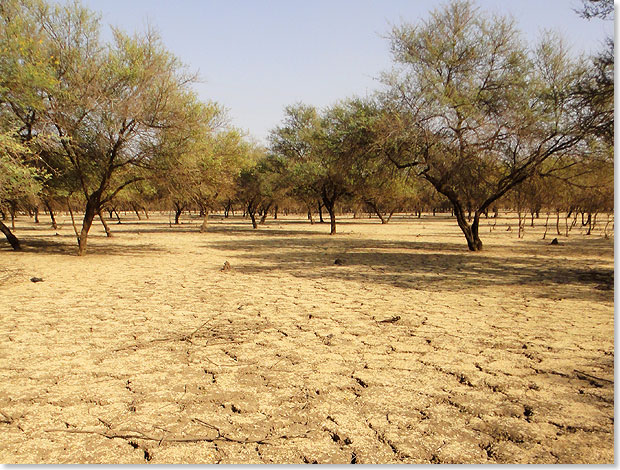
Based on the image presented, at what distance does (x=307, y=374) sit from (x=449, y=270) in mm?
8718

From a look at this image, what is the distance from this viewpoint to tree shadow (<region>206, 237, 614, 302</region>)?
934 cm

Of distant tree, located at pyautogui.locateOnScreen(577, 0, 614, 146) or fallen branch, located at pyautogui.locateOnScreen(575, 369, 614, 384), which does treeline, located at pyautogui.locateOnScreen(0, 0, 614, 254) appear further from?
fallen branch, located at pyautogui.locateOnScreen(575, 369, 614, 384)

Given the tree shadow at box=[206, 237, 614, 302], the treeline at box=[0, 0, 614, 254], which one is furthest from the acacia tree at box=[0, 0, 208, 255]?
the tree shadow at box=[206, 237, 614, 302]

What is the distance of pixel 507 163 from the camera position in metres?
16.0

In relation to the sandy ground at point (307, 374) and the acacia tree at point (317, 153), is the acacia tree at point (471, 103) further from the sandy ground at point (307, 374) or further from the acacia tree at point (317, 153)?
the sandy ground at point (307, 374)

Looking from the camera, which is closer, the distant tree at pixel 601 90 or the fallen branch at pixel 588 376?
the fallen branch at pixel 588 376

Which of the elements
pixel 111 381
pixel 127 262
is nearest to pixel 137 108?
pixel 127 262

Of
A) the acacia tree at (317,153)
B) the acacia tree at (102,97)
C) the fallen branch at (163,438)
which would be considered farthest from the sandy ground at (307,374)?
the acacia tree at (317,153)

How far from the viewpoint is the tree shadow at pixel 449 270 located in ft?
30.6

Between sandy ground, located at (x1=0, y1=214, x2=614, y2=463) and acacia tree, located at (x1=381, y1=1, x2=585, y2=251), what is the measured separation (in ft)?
24.0

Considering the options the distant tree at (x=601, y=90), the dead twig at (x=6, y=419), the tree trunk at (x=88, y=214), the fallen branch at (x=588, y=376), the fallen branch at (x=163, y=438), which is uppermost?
the distant tree at (x=601, y=90)

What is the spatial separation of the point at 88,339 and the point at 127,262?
9.22 m

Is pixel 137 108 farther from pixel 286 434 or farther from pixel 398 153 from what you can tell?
pixel 286 434

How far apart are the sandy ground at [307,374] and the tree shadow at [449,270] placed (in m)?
0.28
